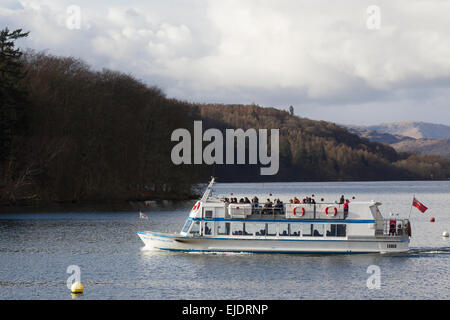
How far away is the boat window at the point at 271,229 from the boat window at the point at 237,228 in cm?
203

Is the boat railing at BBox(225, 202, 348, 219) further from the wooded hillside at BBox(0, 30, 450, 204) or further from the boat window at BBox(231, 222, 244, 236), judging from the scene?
the wooded hillside at BBox(0, 30, 450, 204)

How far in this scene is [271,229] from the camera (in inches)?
2024

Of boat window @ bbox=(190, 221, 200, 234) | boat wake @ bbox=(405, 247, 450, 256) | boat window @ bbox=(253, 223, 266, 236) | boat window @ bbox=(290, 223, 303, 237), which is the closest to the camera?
boat window @ bbox=(290, 223, 303, 237)

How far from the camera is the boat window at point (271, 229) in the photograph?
5131 cm

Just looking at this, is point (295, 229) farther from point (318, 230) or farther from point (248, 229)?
point (248, 229)

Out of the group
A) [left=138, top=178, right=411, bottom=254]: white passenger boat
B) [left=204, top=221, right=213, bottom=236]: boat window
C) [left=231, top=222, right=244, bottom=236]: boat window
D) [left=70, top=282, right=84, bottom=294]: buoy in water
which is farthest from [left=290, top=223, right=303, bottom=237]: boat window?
[left=70, top=282, right=84, bottom=294]: buoy in water

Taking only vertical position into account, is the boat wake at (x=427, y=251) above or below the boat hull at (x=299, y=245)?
below

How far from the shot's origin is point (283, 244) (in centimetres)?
5084

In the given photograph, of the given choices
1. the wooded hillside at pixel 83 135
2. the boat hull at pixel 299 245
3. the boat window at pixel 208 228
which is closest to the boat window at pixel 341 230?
the boat hull at pixel 299 245

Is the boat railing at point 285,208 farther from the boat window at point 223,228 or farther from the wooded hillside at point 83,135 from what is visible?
the wooded hillside at point 83,135

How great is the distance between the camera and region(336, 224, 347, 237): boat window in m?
50.8

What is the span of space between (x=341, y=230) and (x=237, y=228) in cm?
802

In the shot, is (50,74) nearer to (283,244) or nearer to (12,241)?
(12,241)

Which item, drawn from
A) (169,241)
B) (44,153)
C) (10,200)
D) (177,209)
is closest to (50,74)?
(44,153)
